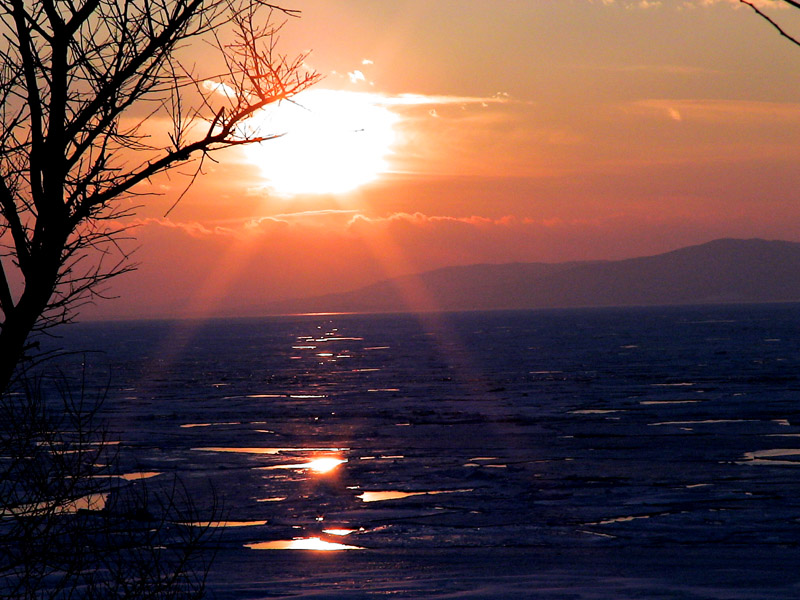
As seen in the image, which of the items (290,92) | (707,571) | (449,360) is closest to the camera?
(290,92)

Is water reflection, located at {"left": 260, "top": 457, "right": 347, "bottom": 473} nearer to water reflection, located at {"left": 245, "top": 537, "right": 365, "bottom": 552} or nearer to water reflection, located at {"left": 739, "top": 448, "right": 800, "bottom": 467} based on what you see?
water reflection, located at {"left": 245, "top": 537, "right": 365, "bottom": 552}

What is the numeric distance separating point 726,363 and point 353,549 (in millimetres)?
34903

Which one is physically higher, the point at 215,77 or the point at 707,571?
the point at 215,77

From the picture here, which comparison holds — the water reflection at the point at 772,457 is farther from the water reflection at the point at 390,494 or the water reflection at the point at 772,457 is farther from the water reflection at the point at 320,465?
the water reflection at the point at 320,465

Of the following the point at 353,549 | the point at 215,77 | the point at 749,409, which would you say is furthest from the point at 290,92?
the point at 749,409

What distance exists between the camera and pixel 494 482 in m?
15.7

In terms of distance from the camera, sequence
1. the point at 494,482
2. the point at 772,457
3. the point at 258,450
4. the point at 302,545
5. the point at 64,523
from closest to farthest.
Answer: the point at 64,523, the point at 302,545, the point at 494,482, the point at 772,457, the point at 258,450

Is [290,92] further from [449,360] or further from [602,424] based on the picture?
[449,360]

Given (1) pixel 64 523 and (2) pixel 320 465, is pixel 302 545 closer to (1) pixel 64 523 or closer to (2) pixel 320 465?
(1) pixel 64 523

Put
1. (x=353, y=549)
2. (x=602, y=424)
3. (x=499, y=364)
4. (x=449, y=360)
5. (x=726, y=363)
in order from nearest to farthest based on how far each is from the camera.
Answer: (x=353, y=549), (x=602, y=424), (x=726, y=363), (x=499, y=364), (x=449, y=360)

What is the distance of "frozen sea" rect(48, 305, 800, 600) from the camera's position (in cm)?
1041

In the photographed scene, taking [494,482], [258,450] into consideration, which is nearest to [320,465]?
[258,450]

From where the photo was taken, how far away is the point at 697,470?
1633cm

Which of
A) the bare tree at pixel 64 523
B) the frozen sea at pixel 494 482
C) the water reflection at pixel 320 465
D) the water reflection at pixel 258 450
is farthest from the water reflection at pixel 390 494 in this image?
the water reflection at pixel 258 450
